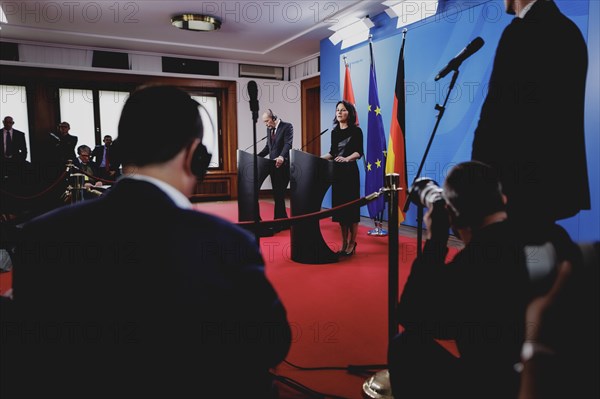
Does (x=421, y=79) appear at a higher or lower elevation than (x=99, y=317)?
higher

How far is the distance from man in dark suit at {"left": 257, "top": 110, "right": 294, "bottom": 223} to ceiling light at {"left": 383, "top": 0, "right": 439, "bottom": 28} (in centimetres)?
195

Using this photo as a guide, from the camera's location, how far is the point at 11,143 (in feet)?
22.4

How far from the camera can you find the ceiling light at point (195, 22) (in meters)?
6.12

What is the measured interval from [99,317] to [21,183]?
7087 mm

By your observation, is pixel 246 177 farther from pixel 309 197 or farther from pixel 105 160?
pixel 105 160

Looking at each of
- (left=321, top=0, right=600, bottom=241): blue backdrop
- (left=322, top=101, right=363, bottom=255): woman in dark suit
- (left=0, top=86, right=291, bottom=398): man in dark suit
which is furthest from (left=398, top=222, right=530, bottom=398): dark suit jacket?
(left=321, top=0, right=600, bottom=241): blue backdrop

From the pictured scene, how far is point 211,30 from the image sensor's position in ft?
22.4

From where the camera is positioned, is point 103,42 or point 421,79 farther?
point 103,42

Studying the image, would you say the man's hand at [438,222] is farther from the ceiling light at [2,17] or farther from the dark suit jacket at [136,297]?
the ceiling light at [2,17]

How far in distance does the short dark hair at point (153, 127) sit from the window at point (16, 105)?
817 centimetres

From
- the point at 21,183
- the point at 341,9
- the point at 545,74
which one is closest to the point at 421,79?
the point at 341,9

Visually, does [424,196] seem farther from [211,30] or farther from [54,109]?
[54,109]

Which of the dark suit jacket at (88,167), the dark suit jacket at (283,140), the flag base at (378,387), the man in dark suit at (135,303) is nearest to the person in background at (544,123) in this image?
the flag base at (378,387)

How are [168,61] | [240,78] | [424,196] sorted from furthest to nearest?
[240,78] < [168,61] < [424,196]
